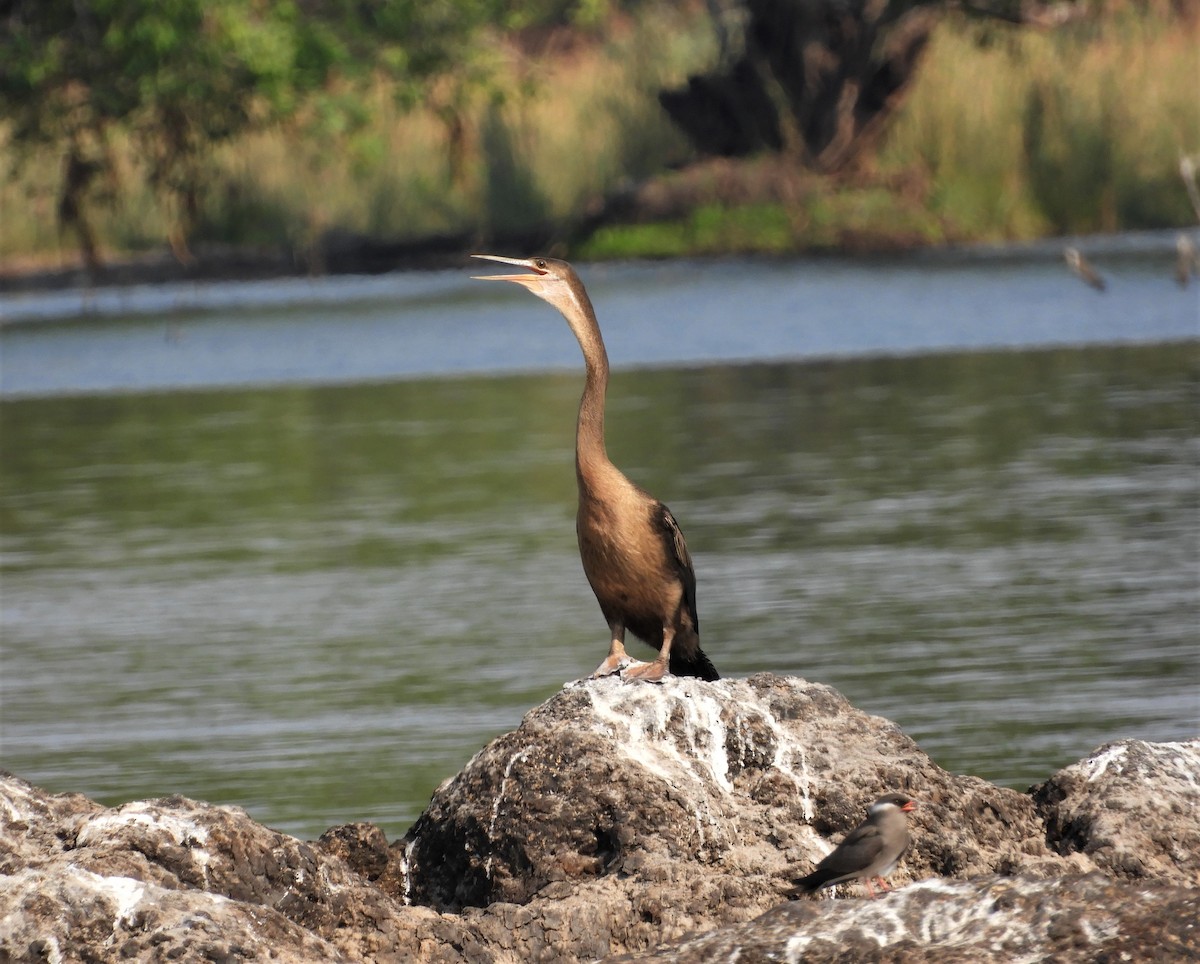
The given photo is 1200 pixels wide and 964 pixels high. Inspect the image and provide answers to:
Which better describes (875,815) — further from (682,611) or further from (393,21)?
(393,21)

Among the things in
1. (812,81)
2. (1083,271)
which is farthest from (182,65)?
(1083,271)

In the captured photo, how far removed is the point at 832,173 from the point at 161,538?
21.5 meters

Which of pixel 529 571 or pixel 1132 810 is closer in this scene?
pixel 1132 810

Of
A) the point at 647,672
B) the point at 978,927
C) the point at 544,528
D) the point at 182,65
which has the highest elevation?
the point at 182,65

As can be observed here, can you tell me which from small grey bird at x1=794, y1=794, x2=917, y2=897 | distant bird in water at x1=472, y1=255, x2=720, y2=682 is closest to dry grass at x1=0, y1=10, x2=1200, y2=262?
distant bird in water at x1=472, y1=255, x2=720, y2=682

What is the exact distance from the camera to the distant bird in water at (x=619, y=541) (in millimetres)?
6891

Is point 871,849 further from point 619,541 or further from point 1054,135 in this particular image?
point 1054,135

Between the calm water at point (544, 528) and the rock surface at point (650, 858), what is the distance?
1.99 m

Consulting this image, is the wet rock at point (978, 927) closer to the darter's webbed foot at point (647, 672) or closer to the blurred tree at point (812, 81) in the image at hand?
the darter's webbed foot at point (647, 672)

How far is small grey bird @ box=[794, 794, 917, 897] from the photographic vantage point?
222 inches

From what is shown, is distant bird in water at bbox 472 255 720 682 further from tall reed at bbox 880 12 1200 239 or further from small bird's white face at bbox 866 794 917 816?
tall reed at bbox 880 12 1200 239

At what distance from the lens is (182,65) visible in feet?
102

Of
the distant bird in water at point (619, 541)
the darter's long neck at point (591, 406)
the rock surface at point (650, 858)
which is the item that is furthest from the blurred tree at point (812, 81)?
the rock surface at point (650, 858)

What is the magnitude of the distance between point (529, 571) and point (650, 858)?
7.23 meters
